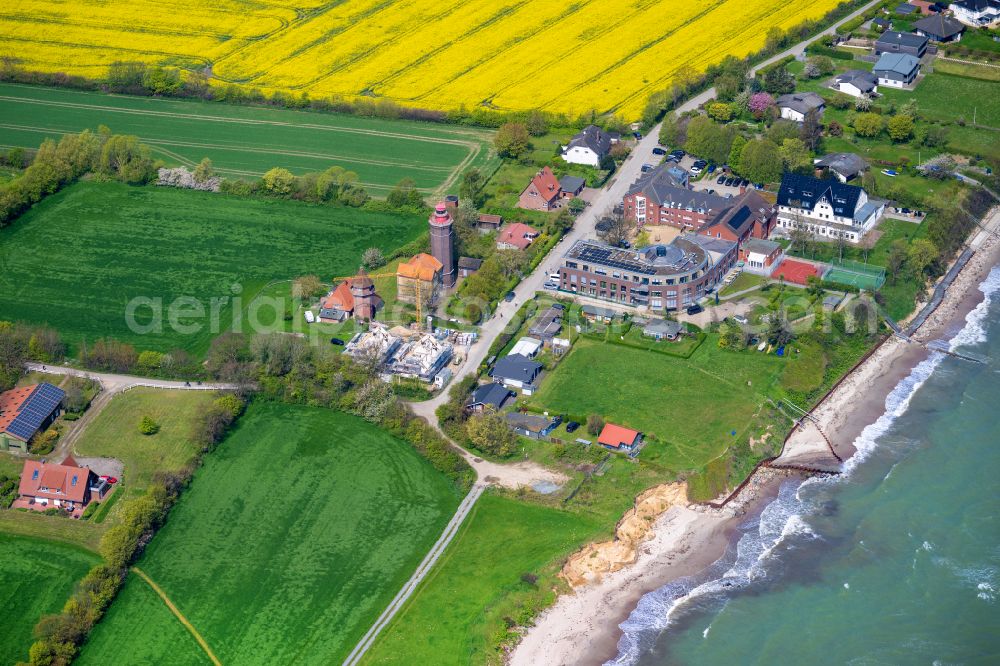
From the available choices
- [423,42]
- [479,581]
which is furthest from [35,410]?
[423,42]

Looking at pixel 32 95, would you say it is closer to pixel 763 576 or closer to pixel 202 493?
pixel 202 493

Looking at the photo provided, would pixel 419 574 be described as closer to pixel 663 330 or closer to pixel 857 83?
pixel 663 330

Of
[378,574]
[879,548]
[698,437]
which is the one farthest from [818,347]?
[378,574]

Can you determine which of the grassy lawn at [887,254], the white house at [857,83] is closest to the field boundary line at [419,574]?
Result: the grassy lawn at [887,254]

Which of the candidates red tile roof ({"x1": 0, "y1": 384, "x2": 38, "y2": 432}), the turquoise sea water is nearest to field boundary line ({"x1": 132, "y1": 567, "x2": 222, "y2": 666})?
red tile roof ({"x1": 0, "y1": 384, "x2": 38, "y2": 432})

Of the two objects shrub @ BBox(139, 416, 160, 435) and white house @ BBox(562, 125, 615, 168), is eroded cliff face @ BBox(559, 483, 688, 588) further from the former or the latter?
white house @ BBox(562, 125, 615, 168)

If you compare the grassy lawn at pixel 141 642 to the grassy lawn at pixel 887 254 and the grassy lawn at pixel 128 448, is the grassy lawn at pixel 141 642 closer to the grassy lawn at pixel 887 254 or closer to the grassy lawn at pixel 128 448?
the grassy lawn at pixel 128 448
